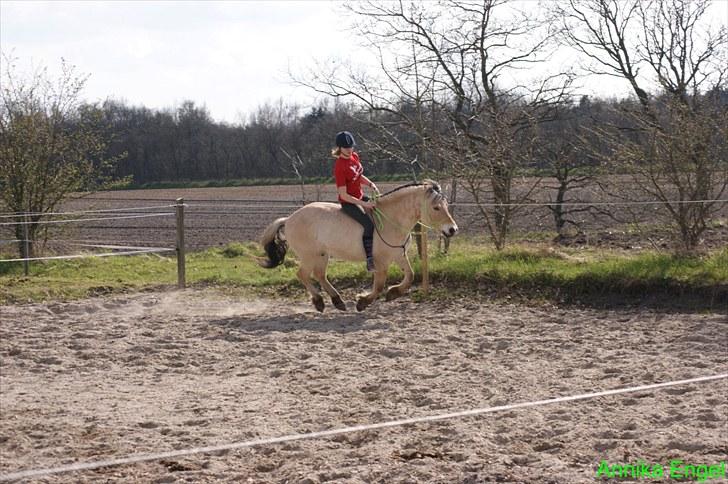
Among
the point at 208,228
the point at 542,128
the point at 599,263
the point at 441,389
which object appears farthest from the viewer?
the point at 208,228

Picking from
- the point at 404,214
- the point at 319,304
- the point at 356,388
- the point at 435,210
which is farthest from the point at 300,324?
the point at 356,388

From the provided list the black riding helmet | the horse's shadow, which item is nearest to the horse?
the horse's shadow

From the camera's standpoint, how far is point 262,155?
54.3m

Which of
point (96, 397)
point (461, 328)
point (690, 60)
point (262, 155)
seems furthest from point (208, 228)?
point (262, 155)

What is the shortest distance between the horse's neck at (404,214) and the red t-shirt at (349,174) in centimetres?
45

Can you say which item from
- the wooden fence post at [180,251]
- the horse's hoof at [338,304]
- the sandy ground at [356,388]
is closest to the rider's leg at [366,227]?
the horse's hoof at [338,304]

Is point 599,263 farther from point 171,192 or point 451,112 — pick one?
point 171,192

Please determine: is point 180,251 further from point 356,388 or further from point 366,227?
point 356,388

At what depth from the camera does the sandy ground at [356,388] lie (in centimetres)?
502

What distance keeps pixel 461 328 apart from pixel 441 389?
254cm

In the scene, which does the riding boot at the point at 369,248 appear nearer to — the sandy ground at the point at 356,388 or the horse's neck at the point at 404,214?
the horse's neck at the point at 404,214

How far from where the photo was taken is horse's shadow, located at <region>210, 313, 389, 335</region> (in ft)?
30.8

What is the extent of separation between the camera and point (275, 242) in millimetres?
11039

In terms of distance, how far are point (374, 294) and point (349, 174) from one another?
1451mm
